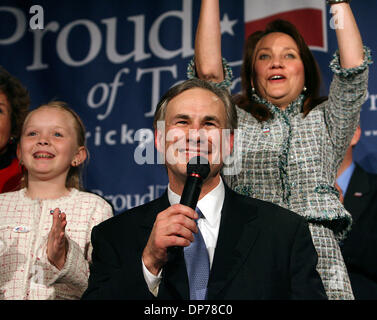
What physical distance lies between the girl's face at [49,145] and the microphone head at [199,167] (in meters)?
0.78

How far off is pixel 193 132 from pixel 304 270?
0.47 metres

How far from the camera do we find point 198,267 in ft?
4.69

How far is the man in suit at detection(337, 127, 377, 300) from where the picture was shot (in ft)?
6.97

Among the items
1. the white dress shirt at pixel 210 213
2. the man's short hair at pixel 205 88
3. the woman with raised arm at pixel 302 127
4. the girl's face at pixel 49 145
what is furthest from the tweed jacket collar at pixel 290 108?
the girl's face at pixel 49 145

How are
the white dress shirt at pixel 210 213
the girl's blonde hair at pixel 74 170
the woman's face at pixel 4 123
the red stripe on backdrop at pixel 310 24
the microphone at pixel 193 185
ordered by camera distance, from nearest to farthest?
1. the microphone at pixel 193 185
2. the white dress shirt at pixel 210 213
3. the girl's blonde hair at pixel 74 170
4. the woman's face at pixel 4 123
5. the red stripe on backdrop at pixel 310 24

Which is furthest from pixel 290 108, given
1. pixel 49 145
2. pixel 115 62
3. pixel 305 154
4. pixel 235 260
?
pixel 115 62

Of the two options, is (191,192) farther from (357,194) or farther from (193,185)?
(357,194)

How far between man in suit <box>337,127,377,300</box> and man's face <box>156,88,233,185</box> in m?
0.81

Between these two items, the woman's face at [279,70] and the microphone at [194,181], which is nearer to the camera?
the microphone at [194,181]

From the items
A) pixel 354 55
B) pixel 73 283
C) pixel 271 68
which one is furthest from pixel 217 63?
pixel 73 283

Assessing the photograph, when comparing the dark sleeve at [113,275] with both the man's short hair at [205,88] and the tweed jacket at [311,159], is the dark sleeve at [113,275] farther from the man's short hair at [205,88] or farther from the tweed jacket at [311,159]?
the tweed jacket at [311,159]

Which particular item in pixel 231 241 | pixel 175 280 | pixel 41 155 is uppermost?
pixel 41 155

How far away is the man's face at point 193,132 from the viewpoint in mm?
1540

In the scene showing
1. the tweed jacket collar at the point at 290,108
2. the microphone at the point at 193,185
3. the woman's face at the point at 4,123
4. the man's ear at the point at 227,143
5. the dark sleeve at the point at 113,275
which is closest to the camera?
the microphone at the point at 193,185
